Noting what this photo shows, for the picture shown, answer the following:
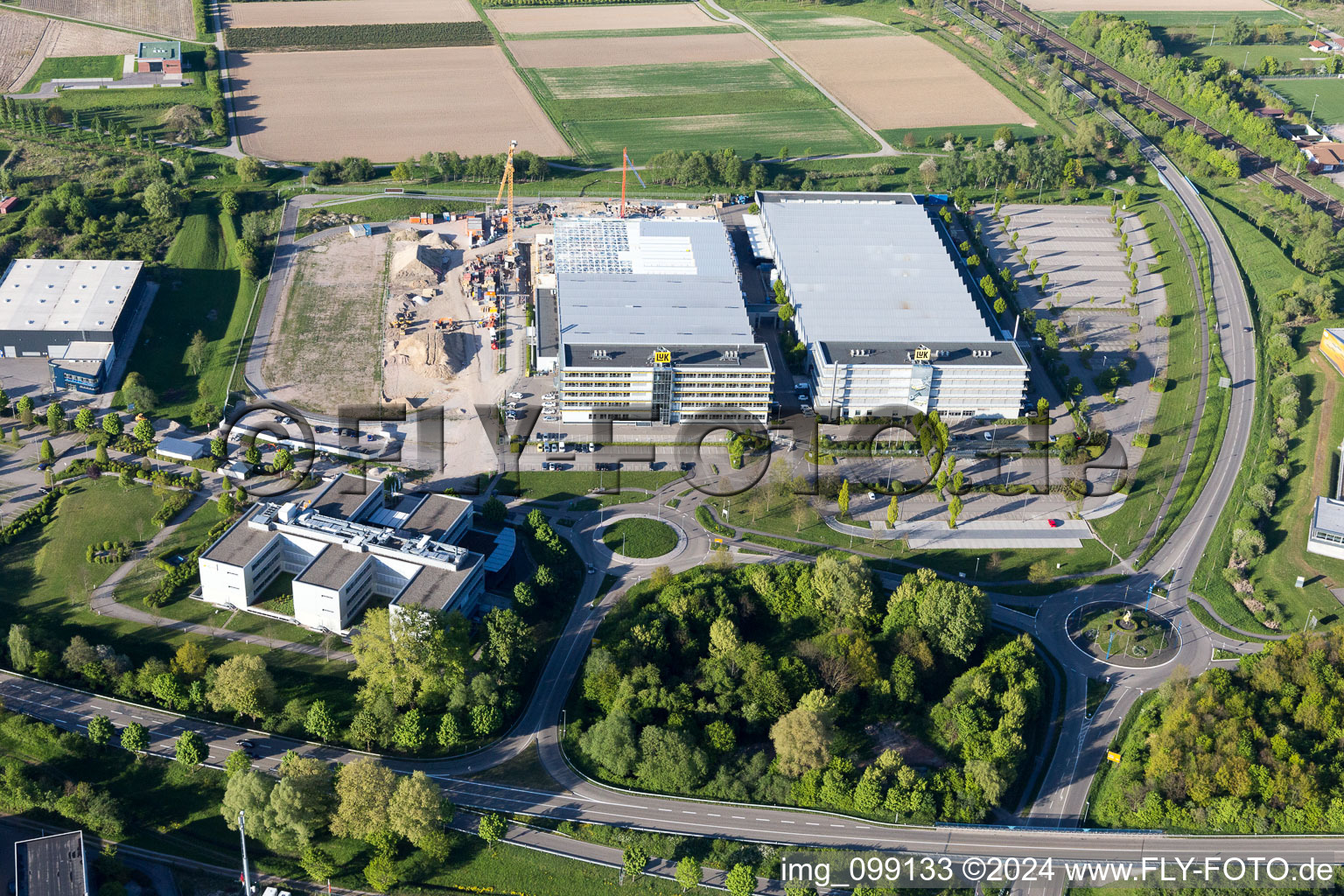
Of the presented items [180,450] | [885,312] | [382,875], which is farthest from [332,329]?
[382,875]

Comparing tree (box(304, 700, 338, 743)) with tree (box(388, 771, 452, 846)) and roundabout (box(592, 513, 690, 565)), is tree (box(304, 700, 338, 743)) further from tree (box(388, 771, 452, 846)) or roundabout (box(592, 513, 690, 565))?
A: roundabout (box(592, 513, 690, 565))

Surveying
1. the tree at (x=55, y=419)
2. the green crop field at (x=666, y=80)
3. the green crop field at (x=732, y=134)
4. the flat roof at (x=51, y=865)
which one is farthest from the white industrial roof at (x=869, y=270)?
A: the flat roof at (x=51, y=865)

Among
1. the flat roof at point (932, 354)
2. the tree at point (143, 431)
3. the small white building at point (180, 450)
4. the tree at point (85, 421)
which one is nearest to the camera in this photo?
the small white building at point (180, 450)

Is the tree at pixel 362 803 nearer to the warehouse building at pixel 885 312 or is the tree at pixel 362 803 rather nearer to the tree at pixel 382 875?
the tree at pixel 382 875

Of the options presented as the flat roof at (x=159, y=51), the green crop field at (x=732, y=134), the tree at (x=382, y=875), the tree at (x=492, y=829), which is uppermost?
the flat roof at (x=159, y=51)

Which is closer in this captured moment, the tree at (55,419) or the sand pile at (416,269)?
the tree at (55,419)

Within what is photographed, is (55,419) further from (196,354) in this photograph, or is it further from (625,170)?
(625,170)

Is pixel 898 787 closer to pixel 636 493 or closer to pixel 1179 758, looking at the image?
pixel 1179 758
